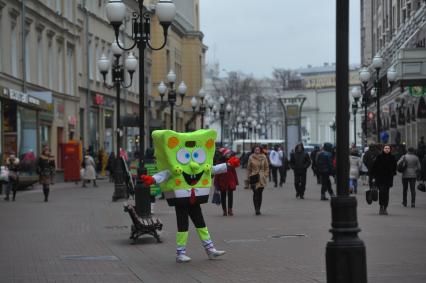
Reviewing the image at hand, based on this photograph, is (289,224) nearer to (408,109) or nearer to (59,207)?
(59,207)

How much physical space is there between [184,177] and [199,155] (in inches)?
18.2

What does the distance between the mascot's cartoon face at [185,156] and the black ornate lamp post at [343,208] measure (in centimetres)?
469

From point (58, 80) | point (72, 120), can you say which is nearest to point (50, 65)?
point (58, 80)

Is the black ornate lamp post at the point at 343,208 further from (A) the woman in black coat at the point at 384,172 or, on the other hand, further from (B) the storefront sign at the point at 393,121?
(B) the storefront sign at the point at 393,121

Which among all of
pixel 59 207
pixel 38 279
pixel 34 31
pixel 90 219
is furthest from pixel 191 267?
pixel 34 31

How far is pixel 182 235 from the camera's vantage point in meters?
13.7

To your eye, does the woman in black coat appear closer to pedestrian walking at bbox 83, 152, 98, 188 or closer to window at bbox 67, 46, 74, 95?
pedestrian walking at bbox 83, 152, 98, 188

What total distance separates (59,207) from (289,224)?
9178mm

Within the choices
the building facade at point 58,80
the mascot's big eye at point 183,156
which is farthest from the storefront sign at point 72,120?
the mascot's big eye at point 183,156

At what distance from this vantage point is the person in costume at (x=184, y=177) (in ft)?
45.3

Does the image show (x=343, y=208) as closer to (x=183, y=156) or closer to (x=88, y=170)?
(x=183, y=156)

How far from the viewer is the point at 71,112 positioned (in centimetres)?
5381

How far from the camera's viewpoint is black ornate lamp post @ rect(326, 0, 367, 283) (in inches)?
361

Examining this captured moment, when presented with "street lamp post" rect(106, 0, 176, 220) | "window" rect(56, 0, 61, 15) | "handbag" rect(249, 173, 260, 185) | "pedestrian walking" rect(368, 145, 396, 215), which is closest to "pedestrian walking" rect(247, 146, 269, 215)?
"handbag" rect(249, 173, 260, 185)
